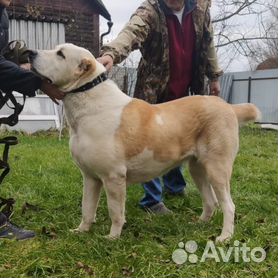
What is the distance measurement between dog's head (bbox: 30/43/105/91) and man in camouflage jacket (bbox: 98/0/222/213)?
70 cm

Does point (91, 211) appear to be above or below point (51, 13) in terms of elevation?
below

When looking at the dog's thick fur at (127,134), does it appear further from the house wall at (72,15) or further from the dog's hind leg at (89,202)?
Answer: the house wall at (72,15)

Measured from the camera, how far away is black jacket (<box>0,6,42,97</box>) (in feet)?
11.1

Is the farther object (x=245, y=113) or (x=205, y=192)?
(x=205, y=192)

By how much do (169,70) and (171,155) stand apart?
45.8 inches

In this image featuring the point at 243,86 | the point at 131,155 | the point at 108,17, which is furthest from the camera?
the point at 243,86

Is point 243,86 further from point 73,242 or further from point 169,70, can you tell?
point 73,242

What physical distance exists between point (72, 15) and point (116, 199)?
508 inches

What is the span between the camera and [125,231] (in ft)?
12.4

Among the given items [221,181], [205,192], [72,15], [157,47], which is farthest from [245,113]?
[72,15]

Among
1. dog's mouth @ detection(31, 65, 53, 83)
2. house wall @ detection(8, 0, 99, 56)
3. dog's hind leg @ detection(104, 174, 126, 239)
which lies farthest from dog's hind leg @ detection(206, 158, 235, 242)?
house wall @ detection(8, 0, 99, 56)

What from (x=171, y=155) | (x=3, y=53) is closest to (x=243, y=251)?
(x=171, y=155)

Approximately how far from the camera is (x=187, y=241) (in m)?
3.45

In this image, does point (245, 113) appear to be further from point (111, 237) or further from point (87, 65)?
point (111, 237)
